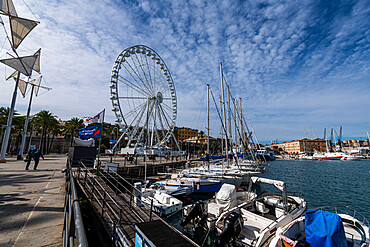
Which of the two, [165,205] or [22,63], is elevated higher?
[22,63]

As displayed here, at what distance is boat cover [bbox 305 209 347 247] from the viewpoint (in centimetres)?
641

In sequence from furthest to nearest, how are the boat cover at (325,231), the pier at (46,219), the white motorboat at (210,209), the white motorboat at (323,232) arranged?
the white motorboat at (210,209) → the white motorboat at (323,232) → the boat cover at (325,231) → the pier at (46,219)

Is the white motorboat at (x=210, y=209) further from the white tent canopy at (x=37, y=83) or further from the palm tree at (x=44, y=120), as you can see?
the palm tree at (x=44, y=120)

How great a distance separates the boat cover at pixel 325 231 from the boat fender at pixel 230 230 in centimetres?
266

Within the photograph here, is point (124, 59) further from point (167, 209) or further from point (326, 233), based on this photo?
point (326, 233)

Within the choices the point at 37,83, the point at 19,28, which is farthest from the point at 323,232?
the point at 37,83

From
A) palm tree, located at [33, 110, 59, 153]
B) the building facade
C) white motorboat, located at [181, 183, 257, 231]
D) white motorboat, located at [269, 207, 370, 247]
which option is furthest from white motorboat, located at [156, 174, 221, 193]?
the building facade

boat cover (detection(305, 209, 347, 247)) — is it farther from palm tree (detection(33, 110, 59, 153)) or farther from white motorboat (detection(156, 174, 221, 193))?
palm tree (detection(33, 110, 59, 153))

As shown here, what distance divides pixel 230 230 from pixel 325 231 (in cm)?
354

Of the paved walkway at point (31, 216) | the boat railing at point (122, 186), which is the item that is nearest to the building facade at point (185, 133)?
the boat railing at point (122, 186)

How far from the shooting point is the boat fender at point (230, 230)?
25.4 feet

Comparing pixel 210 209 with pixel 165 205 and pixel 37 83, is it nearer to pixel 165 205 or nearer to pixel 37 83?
pixel 165 205

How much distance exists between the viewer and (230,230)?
25.6ft

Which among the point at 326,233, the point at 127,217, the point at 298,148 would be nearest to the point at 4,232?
the point at 127,217
